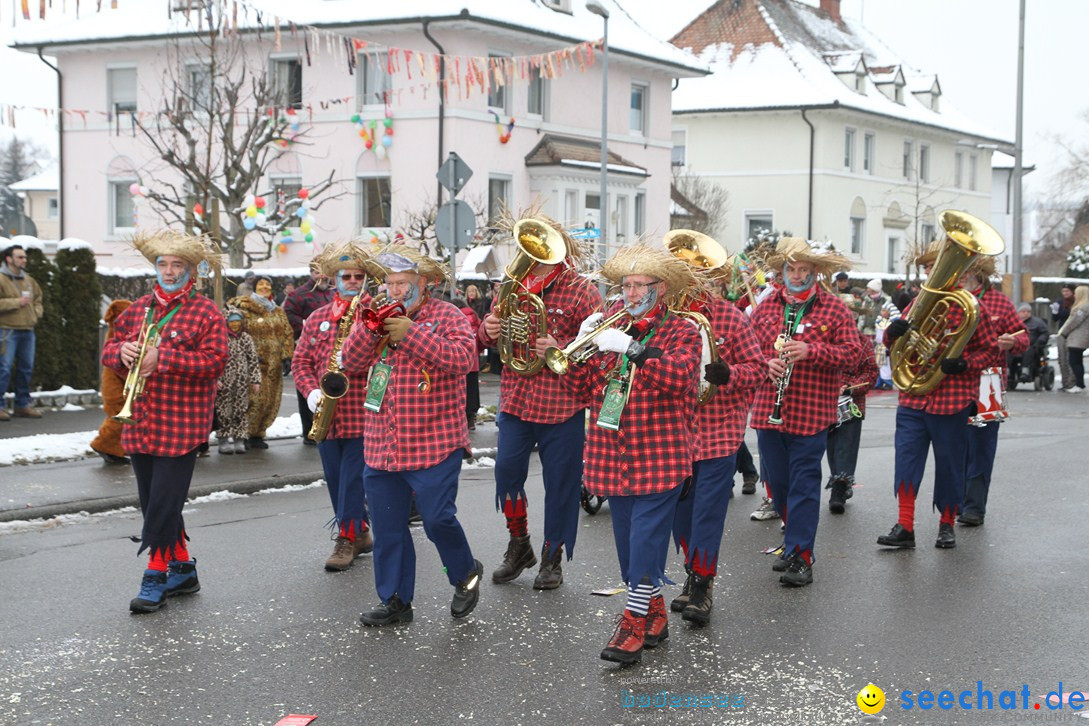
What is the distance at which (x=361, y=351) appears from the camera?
22.5ft

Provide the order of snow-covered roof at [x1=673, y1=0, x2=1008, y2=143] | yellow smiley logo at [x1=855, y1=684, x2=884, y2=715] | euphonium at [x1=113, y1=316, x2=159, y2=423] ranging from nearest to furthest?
yellow smiley logo at [x1=855, y1=684, x2=884, y2=715] < euphonium at [x1=113, y1=316, x2=159, y2=423] < snow-covered roof at [x1=673, y1=0, x2=1008, y2=143]

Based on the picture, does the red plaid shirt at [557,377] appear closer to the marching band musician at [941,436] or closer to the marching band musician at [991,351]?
the marching band musician at [941,436]

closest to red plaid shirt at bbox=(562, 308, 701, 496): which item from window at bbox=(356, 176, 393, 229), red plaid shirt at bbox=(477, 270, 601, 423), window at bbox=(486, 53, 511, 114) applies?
red plaid shirt at bbox=(477, 270, 601, 423)

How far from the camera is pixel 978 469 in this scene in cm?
970

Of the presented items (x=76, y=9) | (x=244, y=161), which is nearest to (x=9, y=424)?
(x=76, y=9)

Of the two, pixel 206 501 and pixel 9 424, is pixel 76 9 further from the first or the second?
pixel 206 501

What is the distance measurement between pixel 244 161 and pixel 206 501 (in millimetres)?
27062

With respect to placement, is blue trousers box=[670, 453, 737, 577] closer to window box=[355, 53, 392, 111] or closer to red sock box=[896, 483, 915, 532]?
red sock box=[896, 483, 915, 532]

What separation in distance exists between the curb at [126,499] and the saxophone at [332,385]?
3.22 metres

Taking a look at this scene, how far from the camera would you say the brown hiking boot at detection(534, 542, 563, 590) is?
24.8 ft

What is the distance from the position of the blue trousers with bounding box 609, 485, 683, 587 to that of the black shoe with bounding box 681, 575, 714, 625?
570 mm

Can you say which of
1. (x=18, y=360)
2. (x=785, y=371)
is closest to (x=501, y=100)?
(x=18, y=360)

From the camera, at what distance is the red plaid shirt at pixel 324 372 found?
783 centimetres

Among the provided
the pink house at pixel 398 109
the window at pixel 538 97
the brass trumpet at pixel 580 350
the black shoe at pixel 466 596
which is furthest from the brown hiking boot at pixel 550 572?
the window at pixel 538 97
